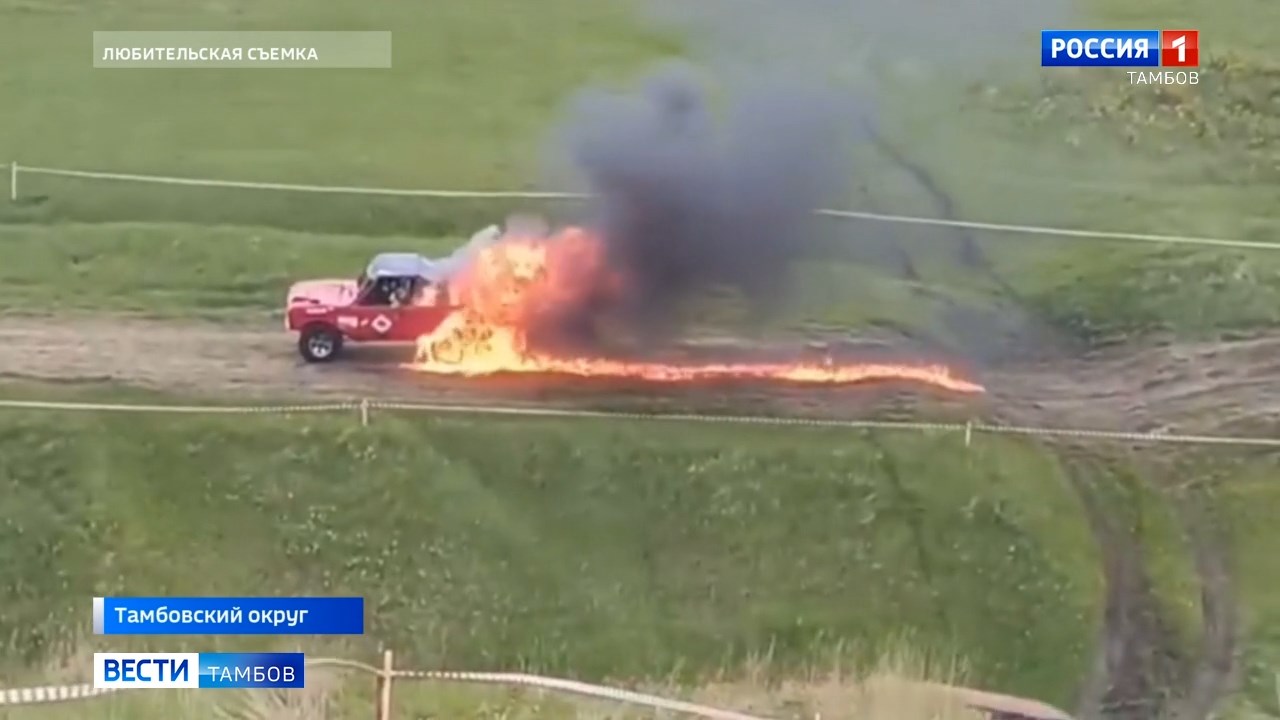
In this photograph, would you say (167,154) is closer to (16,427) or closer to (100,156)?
(100,156)

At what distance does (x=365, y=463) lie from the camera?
3633mm

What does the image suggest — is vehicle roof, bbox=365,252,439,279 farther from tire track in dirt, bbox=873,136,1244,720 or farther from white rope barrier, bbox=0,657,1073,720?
tire track in dirt, bbox=873,136,1244,720

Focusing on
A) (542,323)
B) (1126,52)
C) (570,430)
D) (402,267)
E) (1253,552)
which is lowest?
(1253,552)

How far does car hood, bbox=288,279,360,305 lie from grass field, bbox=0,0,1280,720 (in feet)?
0.12

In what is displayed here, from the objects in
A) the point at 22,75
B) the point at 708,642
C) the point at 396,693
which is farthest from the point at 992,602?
the point at 22,75

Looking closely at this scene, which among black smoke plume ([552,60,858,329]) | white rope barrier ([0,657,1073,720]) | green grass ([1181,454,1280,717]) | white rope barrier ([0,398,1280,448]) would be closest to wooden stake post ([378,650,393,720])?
white rope barrier ([0,657,1073,720])

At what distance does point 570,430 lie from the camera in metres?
3.67
